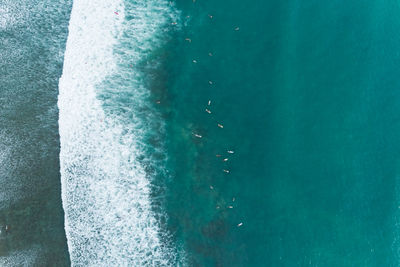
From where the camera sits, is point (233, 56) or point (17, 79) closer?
point (17, 79)

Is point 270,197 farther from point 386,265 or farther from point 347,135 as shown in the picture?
point 386,265

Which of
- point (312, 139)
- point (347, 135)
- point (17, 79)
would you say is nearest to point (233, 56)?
point (312, 139)

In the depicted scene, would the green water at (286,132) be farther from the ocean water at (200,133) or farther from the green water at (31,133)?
the green water at (31,133)

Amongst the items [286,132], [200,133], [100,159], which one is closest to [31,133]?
[100,159]

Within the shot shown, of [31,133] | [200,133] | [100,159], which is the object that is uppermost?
[200,133]

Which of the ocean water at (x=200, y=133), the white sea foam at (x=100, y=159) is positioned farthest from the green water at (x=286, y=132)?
the white sea foam at (x=100, y=159)

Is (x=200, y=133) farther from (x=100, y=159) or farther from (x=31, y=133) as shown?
(x=31, y=133)

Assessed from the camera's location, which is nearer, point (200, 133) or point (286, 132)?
point (200, 133)
